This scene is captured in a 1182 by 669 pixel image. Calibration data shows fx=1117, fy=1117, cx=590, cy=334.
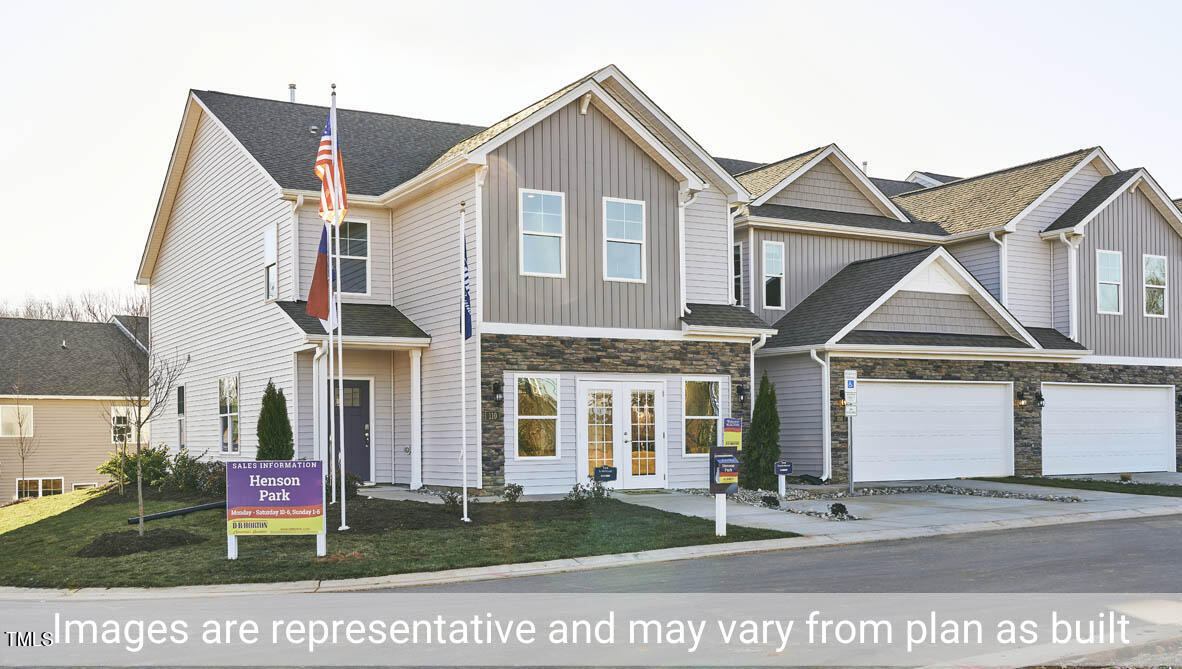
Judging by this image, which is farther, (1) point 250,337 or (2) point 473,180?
(1) point 250,337

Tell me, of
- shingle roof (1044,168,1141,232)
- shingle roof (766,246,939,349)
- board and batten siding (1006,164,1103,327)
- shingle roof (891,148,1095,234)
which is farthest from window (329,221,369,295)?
shingle roof (1044,168,1141,232)

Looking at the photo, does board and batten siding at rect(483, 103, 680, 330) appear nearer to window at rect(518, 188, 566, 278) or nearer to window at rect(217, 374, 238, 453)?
window at rect(518, 188, 566, 278)

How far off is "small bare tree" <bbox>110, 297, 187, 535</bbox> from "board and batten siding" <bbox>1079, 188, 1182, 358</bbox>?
20989 mm

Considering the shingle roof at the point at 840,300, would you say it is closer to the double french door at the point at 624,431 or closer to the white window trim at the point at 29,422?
the double french door at the point at 624,431

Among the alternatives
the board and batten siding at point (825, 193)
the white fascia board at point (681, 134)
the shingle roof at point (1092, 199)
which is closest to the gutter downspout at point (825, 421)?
the white fascia board at point (681, 134)

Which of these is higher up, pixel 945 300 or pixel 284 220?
pixel 284 220

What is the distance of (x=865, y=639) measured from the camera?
827 cm

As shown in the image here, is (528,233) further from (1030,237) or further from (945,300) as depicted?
(1030,237)

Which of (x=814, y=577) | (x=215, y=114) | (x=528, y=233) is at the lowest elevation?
(x=814, y=577)

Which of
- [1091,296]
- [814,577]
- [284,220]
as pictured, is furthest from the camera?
[1091,296]

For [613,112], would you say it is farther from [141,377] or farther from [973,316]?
[973,316]

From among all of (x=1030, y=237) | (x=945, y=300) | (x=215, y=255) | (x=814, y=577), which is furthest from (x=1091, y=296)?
(x=215, y=255)

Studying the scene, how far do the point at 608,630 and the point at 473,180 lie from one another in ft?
39.8

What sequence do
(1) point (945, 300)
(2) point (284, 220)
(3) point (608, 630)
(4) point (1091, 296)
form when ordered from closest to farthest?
(3) point (608, 630), (2) point (284, 220), (1) point (945, 300), (4) point (1091, 296)
